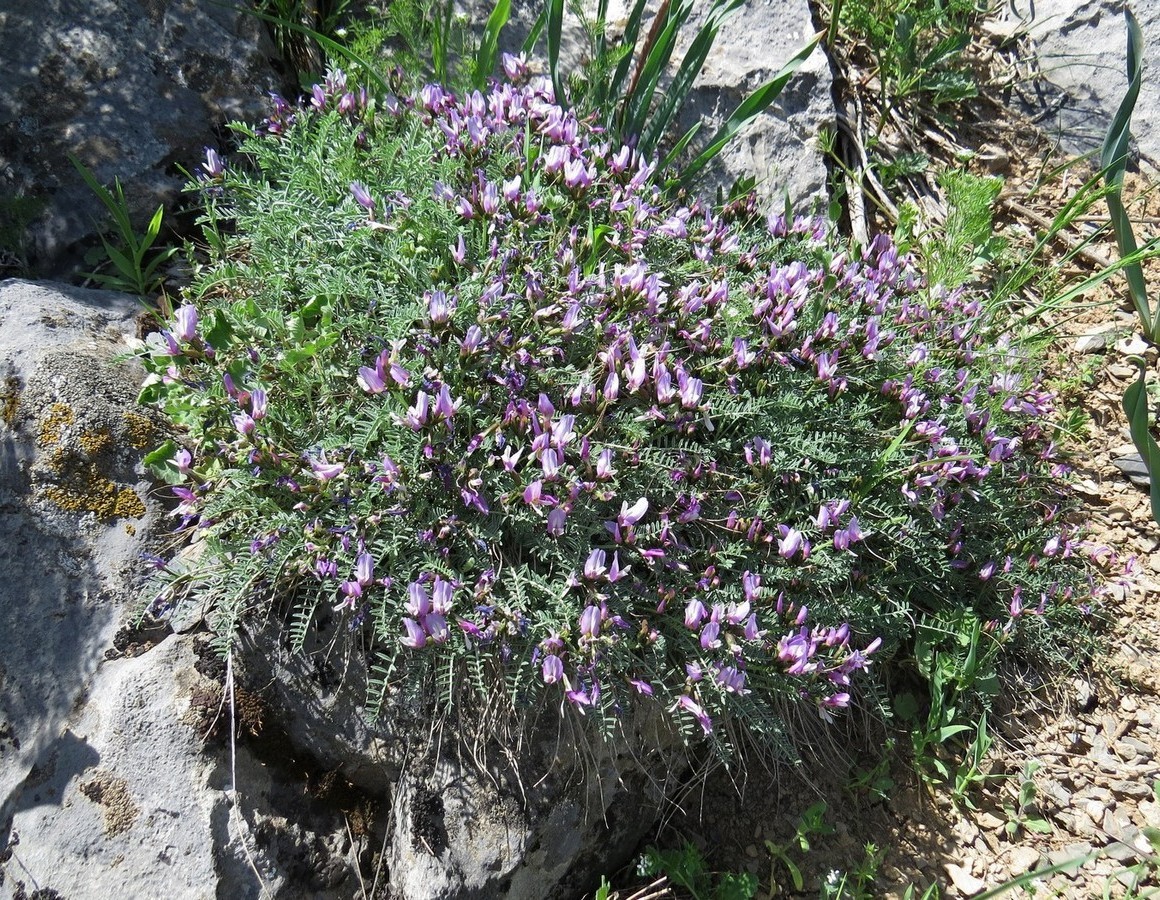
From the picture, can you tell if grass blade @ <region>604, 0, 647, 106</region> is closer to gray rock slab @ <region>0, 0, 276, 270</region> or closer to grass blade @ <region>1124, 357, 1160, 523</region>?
gray rock slab @ <region>0, 0, 276, 270</region>

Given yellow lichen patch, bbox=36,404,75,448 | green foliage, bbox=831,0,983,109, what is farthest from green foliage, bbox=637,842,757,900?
green foliage, bbox=831,0,983,109

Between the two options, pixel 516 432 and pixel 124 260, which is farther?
pixel 124 260

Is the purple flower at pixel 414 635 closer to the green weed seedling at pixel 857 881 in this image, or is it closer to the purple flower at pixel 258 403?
the purple flower at pixel 258 403

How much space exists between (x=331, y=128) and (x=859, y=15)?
280cm

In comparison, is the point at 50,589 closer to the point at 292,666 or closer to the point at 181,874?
the point at 292,666

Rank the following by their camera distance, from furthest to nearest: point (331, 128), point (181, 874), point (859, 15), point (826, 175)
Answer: point (859, 15) → point (826, 175) → point (331, 128) → point (181, 874)

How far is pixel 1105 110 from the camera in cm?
437

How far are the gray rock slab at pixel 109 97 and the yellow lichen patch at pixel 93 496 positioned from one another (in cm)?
113

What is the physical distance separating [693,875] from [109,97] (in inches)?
137

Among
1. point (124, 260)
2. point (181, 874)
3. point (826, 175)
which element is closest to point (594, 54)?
point (826, 175)

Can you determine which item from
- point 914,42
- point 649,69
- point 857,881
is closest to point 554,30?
point 649,69

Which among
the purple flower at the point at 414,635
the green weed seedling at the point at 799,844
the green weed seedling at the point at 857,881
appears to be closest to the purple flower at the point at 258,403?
the purple flower at the point at 414,635

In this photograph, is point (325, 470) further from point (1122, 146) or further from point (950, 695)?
point (1122, 146)

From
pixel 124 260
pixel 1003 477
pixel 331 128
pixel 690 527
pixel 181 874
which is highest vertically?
pixel 331 128
